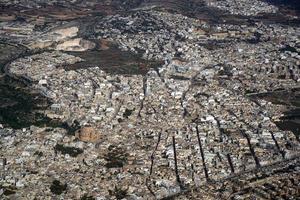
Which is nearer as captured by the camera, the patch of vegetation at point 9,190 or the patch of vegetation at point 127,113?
the patch of vegetation at point 9,190

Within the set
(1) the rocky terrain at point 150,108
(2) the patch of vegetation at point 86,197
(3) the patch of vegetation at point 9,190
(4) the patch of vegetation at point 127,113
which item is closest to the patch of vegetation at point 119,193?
(1) the rocky terrain at point 150,108

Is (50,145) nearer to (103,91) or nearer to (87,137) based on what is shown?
(87,137)

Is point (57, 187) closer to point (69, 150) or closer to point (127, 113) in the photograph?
point (69, 150)

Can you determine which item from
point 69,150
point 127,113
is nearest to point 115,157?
point 69,150

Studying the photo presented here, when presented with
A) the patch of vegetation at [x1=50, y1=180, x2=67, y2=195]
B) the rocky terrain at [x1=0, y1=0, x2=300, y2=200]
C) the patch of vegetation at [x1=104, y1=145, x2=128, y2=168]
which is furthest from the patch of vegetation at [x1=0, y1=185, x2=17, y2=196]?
the patch of vegetation at [x1=104, y1=145, x2=128, y2=168]

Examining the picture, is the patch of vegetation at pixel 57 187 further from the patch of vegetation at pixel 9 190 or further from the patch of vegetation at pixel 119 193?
the patch of vegetation at pixel 119 193

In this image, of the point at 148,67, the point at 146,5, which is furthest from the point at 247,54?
the point at 146,5

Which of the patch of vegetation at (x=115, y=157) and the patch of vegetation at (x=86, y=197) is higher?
the patch of vegetation at (x=86, y=197)
